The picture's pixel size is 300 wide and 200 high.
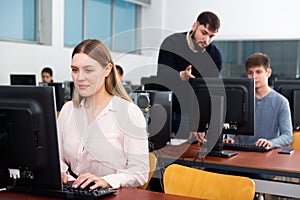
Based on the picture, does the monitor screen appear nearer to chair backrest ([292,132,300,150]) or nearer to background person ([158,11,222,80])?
background person ([158,11,222,80])

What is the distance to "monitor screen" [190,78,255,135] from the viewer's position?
267 cm

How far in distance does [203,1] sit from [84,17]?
90.0 inches

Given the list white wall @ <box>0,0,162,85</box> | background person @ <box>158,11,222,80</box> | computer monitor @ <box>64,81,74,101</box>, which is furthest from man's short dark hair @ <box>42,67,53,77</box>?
background person @ <box>158,11,222,80</box>

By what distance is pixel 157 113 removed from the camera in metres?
2.75

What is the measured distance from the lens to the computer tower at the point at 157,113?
2703 mm

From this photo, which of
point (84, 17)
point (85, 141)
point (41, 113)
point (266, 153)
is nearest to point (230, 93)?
point (266, 153)

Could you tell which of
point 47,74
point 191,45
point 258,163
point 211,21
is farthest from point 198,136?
point 47,74

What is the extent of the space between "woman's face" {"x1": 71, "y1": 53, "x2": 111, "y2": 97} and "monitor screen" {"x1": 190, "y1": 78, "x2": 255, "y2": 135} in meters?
0.86

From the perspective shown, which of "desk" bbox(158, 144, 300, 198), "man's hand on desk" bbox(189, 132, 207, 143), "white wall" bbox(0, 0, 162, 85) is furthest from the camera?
"white wall" bbox(0, 0, 162, 85)

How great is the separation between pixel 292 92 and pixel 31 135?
235cm

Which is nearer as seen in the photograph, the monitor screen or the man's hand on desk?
the monitor screen

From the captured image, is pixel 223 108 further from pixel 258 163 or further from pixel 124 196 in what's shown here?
pixel 124 196

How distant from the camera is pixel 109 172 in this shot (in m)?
1.99

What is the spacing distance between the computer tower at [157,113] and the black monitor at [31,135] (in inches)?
48.4
